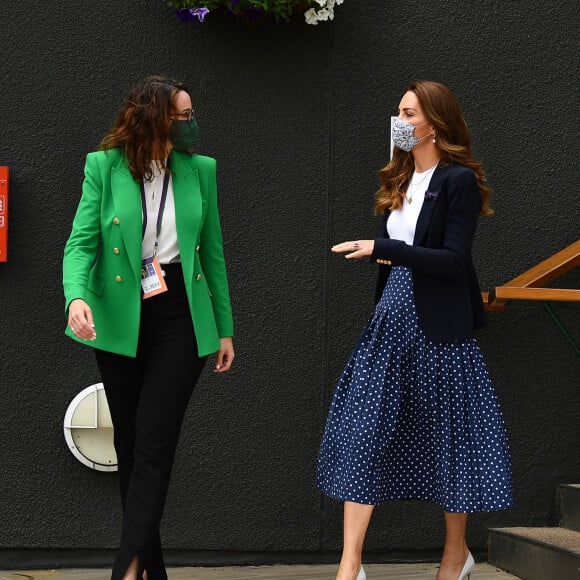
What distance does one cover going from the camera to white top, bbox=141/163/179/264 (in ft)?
11.4

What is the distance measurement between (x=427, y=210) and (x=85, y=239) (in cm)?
116

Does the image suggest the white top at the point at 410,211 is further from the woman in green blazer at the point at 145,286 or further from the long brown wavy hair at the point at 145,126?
the long brown wavy hair at the point at 145,126

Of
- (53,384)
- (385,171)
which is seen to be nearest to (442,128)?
(385,171)

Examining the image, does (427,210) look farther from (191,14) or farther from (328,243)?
(191,14)

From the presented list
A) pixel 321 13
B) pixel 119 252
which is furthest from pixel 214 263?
pixel 321 13

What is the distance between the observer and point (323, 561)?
4.74m

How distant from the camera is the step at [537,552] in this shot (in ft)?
13.3

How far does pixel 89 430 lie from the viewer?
4.52 metres

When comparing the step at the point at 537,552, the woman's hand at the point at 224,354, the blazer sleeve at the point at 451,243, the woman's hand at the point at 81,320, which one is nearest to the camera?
the woman's hand at the point at 81,320

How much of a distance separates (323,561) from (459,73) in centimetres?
222

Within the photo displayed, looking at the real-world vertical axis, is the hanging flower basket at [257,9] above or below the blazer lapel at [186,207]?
above

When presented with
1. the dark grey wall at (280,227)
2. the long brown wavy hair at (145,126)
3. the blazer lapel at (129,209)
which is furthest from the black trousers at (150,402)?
the dark grey wall at (280,227)

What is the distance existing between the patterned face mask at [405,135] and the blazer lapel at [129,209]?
0.94 metres

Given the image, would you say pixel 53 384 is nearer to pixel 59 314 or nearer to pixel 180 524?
pixel 59 314
